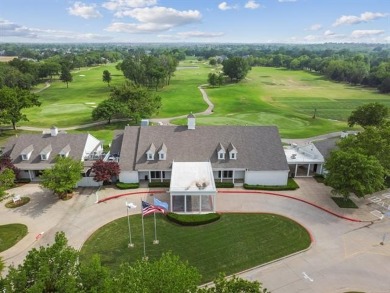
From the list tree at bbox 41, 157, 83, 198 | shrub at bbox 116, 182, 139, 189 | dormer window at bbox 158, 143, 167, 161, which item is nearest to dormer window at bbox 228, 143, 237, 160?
dormer window at bbox 158, 143, 167, 161

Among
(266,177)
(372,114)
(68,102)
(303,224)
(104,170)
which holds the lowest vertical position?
(303,224)

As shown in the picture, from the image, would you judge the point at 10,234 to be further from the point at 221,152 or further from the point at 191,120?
the point at 191,120

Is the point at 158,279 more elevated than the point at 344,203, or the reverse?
the point at 158,279

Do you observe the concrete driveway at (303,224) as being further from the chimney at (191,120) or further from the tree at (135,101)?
the tree at (135,101)

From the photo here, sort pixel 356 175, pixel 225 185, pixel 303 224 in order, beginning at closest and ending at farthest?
pixel 303 224 < pixel 356 175 < pixel 225 185

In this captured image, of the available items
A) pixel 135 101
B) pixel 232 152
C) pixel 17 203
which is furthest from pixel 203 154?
pixel 135 101

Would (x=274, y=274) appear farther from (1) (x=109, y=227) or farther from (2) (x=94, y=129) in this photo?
(2) (x=94, y=129)

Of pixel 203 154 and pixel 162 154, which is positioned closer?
pixel 162 154
